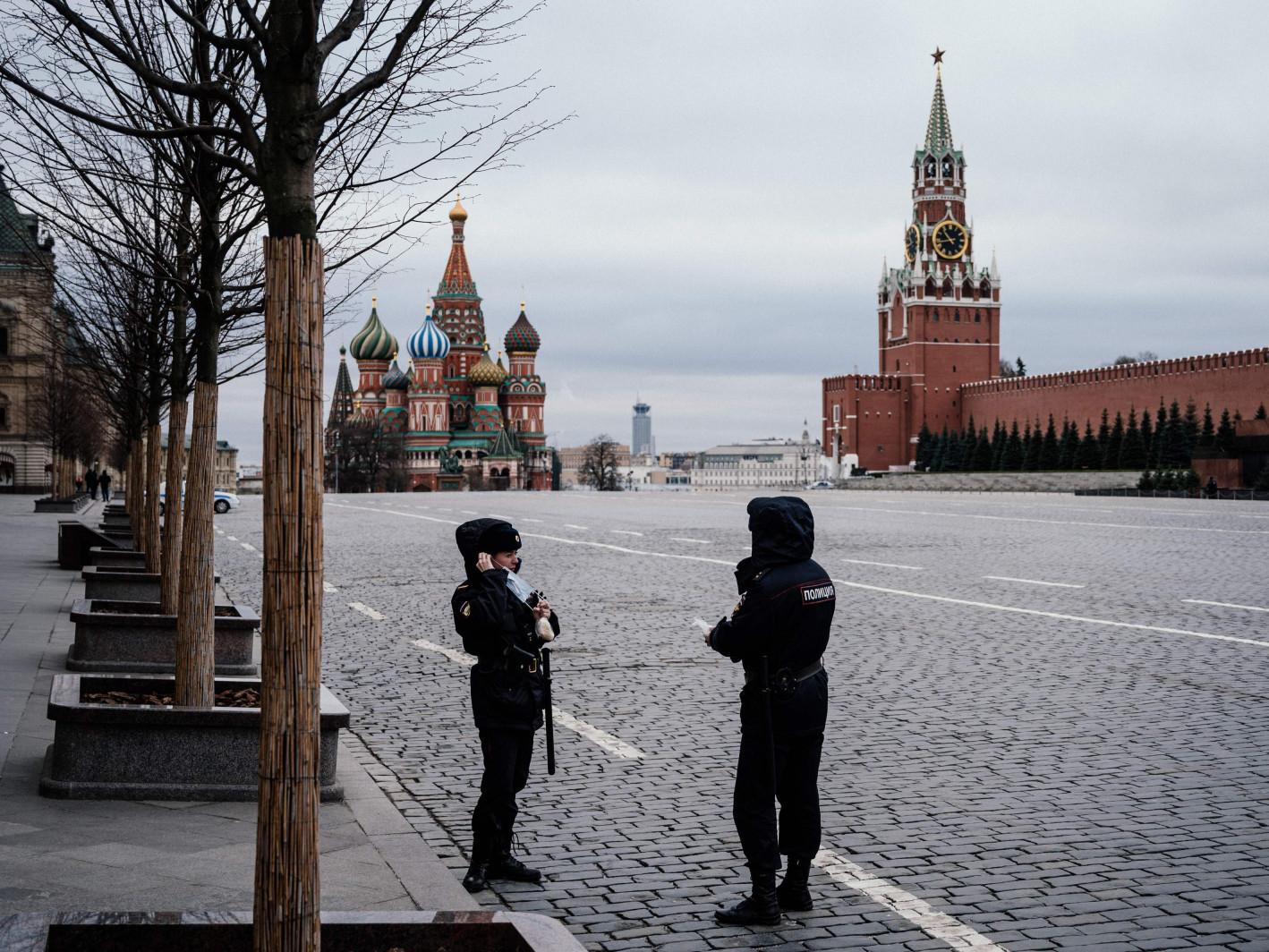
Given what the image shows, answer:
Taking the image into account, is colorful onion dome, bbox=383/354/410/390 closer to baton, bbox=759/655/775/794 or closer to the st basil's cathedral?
the st basil's cathedral

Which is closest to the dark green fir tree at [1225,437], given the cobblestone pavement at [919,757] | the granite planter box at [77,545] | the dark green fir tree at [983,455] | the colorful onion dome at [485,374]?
the dark green fir tree at [983,455]

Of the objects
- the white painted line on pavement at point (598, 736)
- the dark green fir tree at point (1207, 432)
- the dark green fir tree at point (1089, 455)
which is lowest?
the white painted line on pavement at point (598, 736)

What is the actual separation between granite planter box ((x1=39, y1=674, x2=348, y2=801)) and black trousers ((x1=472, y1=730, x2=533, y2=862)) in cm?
118

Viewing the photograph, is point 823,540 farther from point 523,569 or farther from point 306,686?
point 306,686

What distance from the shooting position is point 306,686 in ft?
11.1

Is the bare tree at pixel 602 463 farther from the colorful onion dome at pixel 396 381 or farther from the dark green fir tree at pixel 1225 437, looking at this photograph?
the dark green fir tree at pixel 1225 437

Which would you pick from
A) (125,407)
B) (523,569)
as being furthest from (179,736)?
(125,407)

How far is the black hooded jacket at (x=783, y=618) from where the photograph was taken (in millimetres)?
4734

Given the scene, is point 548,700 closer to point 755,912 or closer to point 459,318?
point 755,912

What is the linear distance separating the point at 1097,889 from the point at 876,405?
384 ft

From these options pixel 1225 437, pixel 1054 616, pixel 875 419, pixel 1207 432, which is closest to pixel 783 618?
pixel 1054 616

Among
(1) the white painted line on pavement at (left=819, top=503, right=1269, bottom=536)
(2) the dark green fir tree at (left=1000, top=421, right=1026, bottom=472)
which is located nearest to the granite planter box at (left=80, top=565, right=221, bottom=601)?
(1) the white painted line on pavement at (left=819, top=503, right=1269, bottom=536)

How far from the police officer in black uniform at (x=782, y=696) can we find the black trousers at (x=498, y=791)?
0.89 metres

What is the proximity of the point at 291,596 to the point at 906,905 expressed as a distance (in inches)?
99.4
